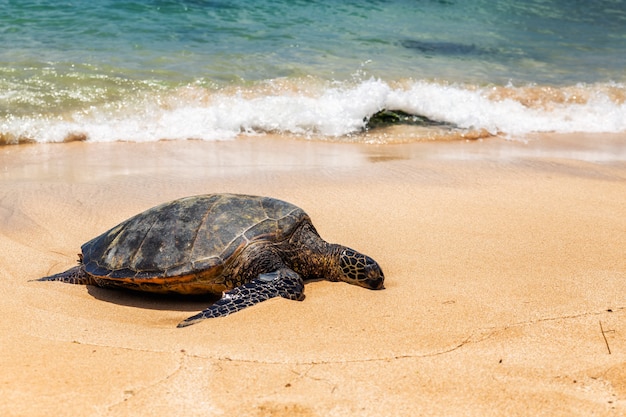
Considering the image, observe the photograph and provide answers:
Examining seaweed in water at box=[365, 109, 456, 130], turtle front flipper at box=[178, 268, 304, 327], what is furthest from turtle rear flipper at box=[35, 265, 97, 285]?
seaweed in water at box=[365, 109, 456, 130]

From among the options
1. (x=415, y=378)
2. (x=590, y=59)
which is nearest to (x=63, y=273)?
(x=415, y=378)

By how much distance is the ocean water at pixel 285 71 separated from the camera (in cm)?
866

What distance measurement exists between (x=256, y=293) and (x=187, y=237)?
25.7 inches

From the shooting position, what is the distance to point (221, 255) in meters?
4.11

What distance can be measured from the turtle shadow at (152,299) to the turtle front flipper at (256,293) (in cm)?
40

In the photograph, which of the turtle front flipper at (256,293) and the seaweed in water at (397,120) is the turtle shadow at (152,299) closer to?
the turtle front flipper at (256,293)

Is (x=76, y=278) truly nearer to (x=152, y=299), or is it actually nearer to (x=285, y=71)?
(x=152, y=299)

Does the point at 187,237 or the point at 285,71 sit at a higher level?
the point at 285,71

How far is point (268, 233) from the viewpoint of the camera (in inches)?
169

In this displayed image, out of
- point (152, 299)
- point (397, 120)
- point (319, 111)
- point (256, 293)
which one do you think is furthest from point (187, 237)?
point (397, 120)

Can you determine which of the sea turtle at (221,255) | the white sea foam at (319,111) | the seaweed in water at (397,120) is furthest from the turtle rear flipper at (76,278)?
the seaweed in water at (397,120)

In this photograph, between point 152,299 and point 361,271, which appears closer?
point 361,271

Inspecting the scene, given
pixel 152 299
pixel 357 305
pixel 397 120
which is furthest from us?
pixel 397 120

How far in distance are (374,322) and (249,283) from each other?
0.91 metres
